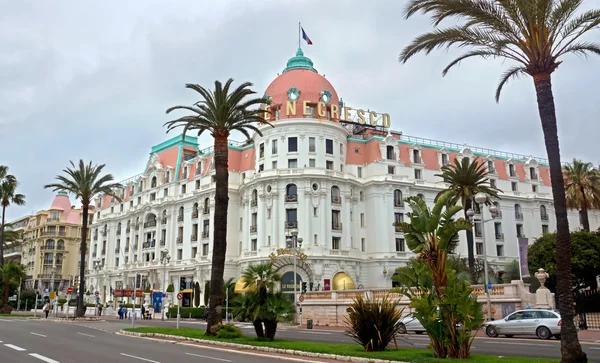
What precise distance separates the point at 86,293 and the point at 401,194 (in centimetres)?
5676

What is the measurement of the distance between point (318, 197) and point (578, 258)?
26.3m

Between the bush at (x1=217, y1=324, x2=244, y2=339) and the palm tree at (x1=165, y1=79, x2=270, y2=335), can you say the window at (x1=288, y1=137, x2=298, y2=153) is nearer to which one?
the palm tree at (x1=165, y1=79, x2=270, y2=335)

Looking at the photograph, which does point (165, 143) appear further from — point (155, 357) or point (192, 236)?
point (155, 357)

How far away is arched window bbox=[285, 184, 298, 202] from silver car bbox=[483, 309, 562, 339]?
33173 millimetres

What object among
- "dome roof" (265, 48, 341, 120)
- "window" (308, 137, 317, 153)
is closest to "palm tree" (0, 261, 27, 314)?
"dome roof" (265, 48, 341, 120)

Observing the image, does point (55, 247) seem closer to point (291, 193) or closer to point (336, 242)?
point (291, 193)

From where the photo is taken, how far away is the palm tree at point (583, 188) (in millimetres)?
56250

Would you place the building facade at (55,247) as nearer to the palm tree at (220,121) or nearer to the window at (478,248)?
the window at (478,248)

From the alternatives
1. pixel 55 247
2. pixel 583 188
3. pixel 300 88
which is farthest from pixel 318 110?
pixel 55 247

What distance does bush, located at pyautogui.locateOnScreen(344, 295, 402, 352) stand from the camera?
1753 cm

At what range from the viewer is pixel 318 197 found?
59000 millimetres

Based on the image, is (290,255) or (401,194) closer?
(290,255)

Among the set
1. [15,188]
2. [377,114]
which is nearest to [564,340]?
[377,114]

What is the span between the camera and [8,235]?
88.4 meters
